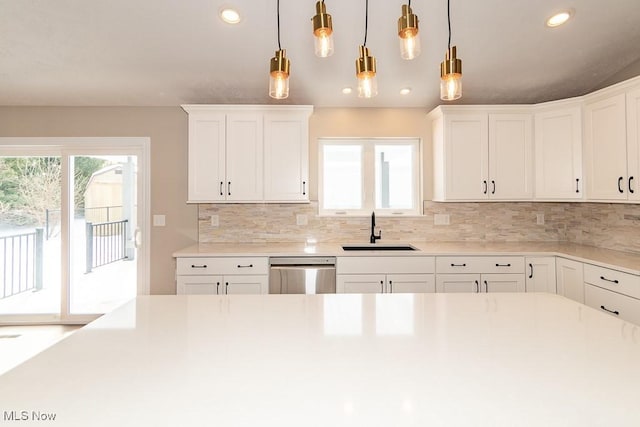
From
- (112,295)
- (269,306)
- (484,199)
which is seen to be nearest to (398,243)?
(484,199)

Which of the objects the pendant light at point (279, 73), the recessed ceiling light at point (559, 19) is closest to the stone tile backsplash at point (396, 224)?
the recessed ceiling light at point (559, 19)

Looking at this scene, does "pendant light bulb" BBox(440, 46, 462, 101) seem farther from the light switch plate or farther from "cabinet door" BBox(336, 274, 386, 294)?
the light switch plate

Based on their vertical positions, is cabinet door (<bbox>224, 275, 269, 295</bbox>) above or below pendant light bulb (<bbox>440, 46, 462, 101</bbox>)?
below

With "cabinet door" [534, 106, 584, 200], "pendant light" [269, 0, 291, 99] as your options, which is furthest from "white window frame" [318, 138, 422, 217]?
"pendant light" [269, 0, 291, 99]

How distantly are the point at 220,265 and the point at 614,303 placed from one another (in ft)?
9.85

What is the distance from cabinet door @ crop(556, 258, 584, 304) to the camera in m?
2.58

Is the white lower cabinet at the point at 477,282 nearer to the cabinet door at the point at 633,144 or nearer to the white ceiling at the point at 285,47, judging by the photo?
the cabinet door at the point at 633,144

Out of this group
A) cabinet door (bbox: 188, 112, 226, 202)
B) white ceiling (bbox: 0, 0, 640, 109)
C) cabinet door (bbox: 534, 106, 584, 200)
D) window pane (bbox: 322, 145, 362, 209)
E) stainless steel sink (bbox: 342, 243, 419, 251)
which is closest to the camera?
white ceiling (bbox: 0, 0, 640, 109)

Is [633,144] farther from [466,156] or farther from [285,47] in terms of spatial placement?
[285,47]

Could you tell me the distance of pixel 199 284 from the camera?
9.27 ft

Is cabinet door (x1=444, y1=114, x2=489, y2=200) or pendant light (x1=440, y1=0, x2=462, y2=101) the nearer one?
pendant light (x1=440, y1=0, x2=462, y2=101)

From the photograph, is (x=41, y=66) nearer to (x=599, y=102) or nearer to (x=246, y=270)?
(x=246, y=270)

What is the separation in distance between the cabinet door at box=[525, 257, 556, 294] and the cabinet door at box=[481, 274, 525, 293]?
8cm

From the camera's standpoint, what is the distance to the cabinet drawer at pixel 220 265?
2.82m
